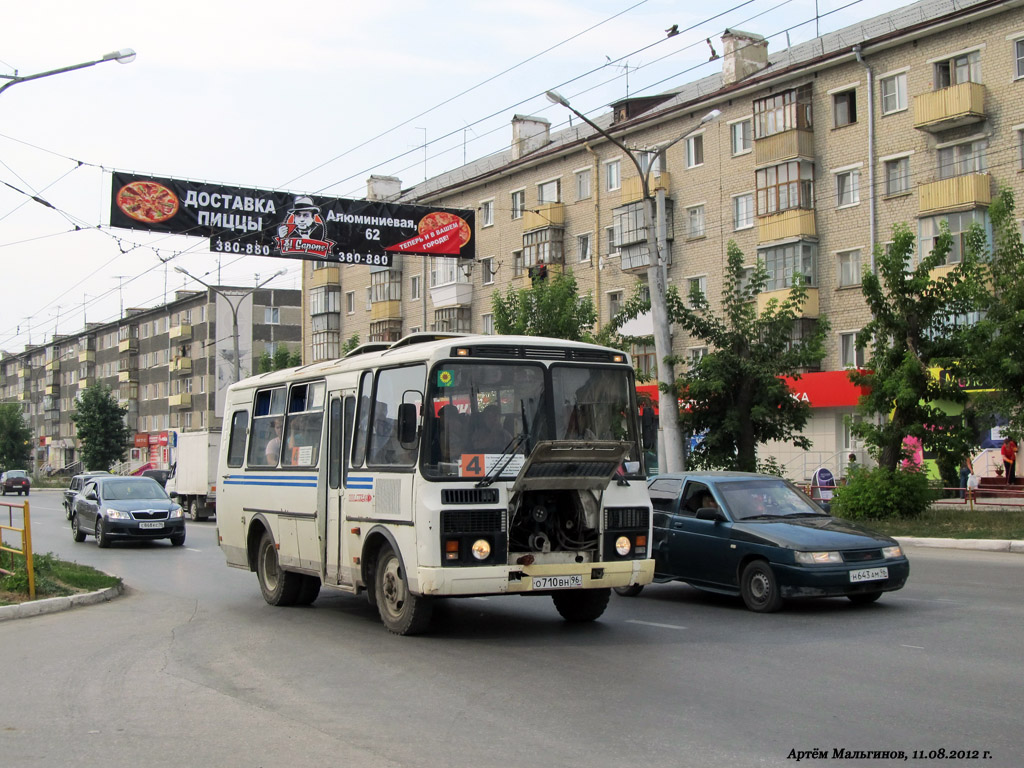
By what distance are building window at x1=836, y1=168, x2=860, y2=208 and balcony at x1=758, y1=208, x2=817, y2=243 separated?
1165 millimetres

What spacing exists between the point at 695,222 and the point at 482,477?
124 feet

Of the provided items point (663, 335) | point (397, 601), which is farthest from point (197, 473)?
point (397, 601)

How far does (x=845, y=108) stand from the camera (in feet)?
133

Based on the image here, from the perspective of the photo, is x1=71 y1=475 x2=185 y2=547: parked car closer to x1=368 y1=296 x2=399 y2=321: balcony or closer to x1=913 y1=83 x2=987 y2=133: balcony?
x1=913 y1=83 x2=987 y2=133: balcony

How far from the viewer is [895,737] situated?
Result: 6371 millimetres

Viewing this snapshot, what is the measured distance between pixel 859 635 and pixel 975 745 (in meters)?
4.06

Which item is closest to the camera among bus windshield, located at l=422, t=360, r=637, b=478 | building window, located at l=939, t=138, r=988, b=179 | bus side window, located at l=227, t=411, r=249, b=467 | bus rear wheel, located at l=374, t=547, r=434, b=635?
bus windshield, located at l=422, t=360, r=637, b=478

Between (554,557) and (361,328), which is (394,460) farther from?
(361,328)

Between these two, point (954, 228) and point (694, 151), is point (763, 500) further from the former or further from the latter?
point (694, 151)

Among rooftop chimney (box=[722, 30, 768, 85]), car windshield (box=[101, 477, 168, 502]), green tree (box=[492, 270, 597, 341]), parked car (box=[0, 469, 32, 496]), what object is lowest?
parked car (box=[0, 469, 32, 496])

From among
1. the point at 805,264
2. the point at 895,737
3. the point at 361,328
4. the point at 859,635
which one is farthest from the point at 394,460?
the point at 361,328

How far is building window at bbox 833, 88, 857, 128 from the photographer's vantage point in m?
40.5

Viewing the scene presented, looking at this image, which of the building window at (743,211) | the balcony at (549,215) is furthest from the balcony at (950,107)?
the balcony at (549,215)

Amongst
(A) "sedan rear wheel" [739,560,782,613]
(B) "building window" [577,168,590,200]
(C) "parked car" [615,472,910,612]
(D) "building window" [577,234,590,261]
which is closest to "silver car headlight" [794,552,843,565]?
(C) "parked car" [615,472,910,612]
